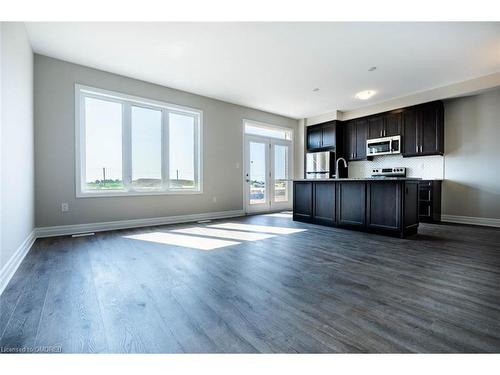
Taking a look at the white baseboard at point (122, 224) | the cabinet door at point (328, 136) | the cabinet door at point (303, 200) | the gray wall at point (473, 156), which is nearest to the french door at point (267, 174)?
the white baseboard at point (122, 224)

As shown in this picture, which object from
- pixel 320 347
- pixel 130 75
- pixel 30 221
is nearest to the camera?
pixel 320 347

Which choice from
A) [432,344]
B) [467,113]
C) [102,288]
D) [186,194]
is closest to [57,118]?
[186,194]

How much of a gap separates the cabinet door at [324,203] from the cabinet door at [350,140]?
243 cm

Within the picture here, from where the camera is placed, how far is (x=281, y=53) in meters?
3.59

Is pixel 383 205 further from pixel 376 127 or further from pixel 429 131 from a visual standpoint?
pixel 376 127

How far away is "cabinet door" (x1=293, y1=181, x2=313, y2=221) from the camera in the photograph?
15.9 ft

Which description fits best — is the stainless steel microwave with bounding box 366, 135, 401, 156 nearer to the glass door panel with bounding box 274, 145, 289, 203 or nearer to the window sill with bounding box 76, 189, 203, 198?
the glass door panel with bounding box 274, 145, 289, 203

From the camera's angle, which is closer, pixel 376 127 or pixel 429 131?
pixel 429 131

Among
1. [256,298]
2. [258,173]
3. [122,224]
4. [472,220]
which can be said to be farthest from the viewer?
[258,173]

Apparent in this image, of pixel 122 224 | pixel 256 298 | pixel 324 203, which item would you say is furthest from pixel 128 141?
pixel 256 298

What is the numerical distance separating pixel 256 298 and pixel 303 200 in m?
3.44
